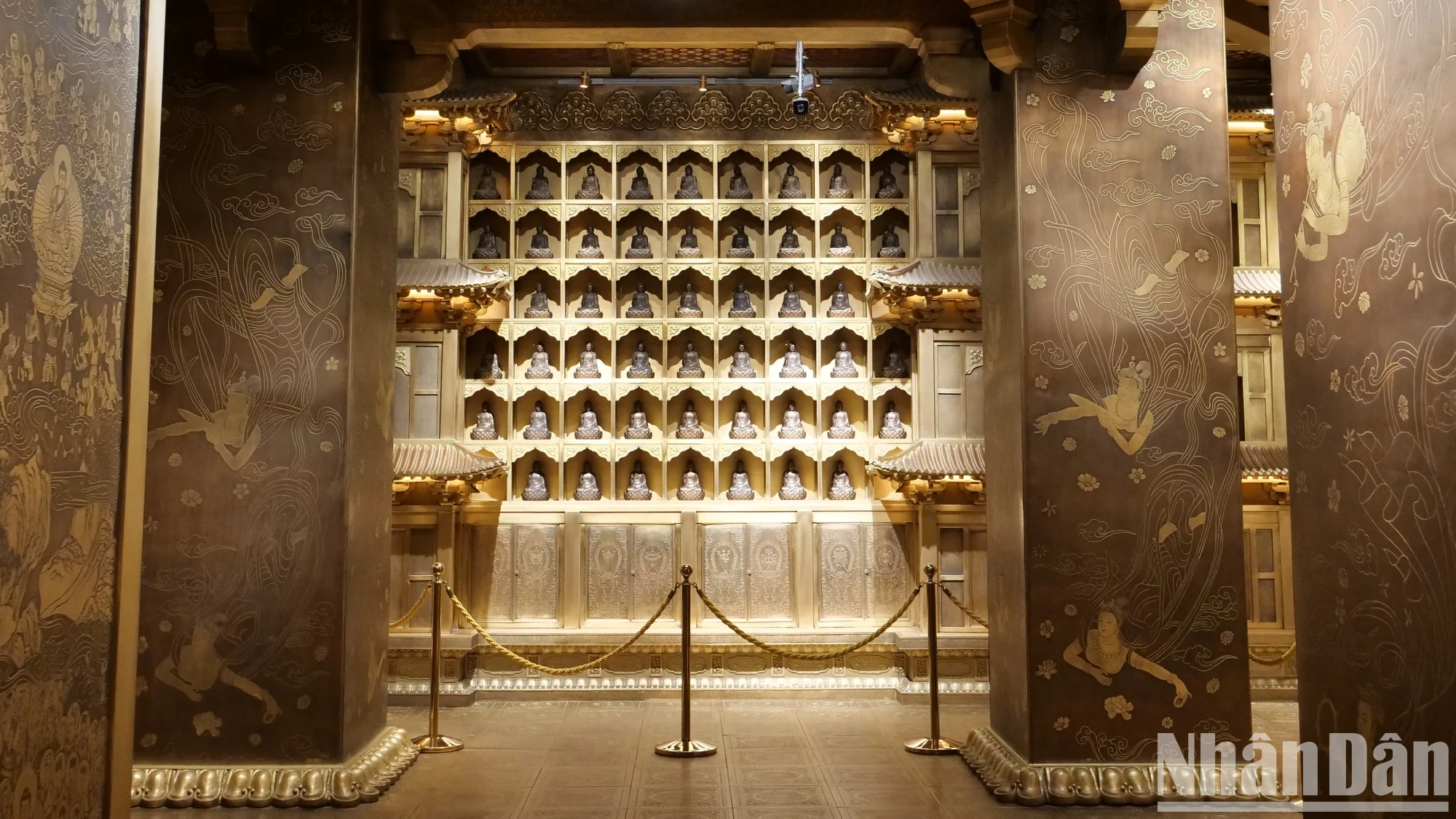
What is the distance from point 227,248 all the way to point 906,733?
13.2 feet

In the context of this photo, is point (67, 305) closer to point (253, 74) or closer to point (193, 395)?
point (193, 395)

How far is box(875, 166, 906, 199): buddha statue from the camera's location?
698cm

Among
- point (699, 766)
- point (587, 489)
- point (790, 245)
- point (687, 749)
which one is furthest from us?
point (790, 245)

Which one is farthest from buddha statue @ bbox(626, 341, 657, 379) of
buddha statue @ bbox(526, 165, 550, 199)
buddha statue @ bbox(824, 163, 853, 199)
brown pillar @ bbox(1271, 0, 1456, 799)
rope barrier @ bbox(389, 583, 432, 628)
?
brown pillar @ bbox(1271, 0, 1456, 799)

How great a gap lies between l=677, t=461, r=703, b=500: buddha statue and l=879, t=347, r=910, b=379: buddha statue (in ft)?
5.02

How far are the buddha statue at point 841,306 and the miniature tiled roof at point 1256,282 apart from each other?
2519 mm

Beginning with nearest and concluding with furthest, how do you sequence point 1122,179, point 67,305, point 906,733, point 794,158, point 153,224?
point 67,305
point 153,224
point 1122,179
point 906,733
point 794,158

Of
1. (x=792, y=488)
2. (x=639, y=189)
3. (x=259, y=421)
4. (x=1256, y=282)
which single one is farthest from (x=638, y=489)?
(x=1256, y=282)

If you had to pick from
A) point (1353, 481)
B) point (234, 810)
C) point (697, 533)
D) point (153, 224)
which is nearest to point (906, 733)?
point (697, 533)

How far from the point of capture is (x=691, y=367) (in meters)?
6.98

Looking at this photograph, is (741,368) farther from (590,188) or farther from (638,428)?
(590,188)

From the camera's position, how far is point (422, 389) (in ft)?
21.7

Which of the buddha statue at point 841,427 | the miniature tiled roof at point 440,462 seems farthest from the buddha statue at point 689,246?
the miniature tiled roof at point 440,462

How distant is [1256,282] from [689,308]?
12.6 ft
